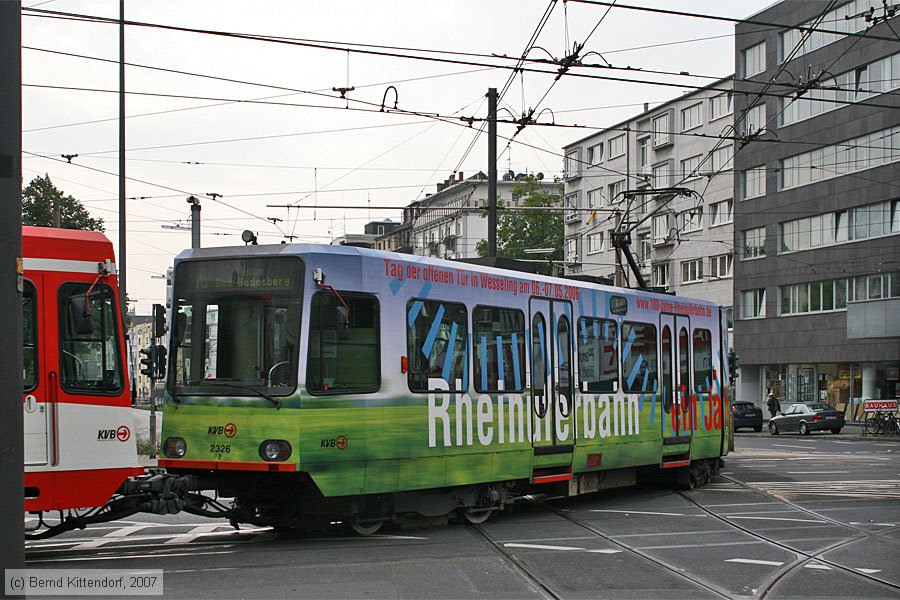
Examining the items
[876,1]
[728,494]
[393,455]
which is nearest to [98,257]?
[393,455]

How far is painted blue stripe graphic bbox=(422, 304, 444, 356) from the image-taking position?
41.3 ft

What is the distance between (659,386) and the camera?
17500 mm

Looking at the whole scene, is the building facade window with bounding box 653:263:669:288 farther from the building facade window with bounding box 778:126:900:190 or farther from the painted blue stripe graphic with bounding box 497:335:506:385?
the painted blue stripe graphic with bounding box 497:335:506:385

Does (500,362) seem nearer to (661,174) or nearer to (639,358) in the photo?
(639,358)

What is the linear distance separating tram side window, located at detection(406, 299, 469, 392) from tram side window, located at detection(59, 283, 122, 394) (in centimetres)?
318

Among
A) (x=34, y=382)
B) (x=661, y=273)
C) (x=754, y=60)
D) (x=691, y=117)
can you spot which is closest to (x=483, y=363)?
(x=34, y=382)

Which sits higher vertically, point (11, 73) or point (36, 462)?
point (11, 73)

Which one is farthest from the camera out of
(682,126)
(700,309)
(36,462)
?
(682,126)

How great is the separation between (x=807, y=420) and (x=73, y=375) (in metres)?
37.2

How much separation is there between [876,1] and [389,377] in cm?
3758

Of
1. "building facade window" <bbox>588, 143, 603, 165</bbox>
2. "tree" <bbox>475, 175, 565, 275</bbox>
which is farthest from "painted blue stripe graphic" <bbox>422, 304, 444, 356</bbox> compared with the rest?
"tree" <bbox>475, 175, 565, 275</bbox>

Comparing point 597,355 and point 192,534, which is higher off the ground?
point 597,355

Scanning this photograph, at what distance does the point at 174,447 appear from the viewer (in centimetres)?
1160

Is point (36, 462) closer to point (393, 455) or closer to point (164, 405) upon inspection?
Result: point (164, 405)
